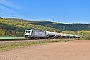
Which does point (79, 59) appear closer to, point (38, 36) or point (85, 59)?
point (85, 59)

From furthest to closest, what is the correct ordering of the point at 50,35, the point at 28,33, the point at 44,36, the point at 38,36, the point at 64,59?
the point at 50,35 → the point at 44,36 → the point at 38,36 → the point at 28,33 → the point at 64,59

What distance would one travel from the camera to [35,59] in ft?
67.5

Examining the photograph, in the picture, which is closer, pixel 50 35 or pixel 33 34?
pixel 33 34

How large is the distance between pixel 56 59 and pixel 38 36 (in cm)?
6261

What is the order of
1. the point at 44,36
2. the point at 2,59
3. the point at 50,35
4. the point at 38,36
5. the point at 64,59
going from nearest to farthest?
1. the point at 2,59
2. the point at 64,59
3. the point at 38,36
4. the point at 44,36
5. the point at 50,35

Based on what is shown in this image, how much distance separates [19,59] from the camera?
20.0 meters

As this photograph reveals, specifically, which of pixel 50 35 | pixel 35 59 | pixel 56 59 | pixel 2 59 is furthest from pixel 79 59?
pixel 50 35

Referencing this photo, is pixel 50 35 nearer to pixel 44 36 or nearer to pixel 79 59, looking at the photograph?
pixel 44 36

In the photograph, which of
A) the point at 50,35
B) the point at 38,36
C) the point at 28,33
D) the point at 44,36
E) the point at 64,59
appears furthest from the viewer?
the point at 50,35

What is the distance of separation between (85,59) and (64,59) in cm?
183

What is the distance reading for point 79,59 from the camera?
21.3m

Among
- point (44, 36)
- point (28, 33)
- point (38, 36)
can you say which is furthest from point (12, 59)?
point (44, 36)

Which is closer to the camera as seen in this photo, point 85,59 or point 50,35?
point 85,59

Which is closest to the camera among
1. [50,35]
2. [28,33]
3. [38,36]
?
[28,33]
